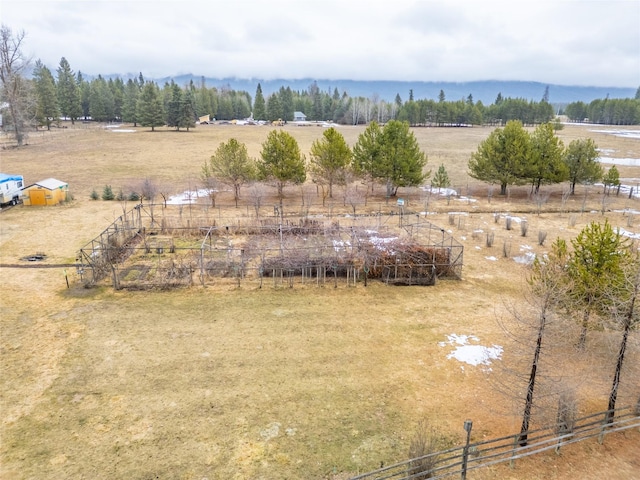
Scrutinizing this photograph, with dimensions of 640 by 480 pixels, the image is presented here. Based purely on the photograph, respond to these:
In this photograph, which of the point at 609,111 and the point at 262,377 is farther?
the point at 609,111

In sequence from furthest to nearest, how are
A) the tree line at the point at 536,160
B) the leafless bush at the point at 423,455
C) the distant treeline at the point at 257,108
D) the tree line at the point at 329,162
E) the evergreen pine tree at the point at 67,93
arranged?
the evergreen pine tree at the point at 67,93 < the distant treeline at the point at 257,108 < the tree line at the point at 536,160 < the tree line at the point at 329,162 < the leafless bush at the point at 423,455

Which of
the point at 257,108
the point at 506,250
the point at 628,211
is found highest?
the point at 257,108

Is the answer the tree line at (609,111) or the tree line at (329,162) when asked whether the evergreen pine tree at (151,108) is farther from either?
the tree line at (609,111)

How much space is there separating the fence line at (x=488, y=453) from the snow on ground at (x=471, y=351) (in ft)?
11.2

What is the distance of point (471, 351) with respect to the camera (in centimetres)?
1584

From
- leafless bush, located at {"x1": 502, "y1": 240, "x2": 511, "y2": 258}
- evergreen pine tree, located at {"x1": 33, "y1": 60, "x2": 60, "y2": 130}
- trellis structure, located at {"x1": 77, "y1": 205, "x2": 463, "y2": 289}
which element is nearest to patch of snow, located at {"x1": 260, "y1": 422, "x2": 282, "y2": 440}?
trellis structure, located at {"x1": 77, "y1": 205, "x2": 463, "y2": 289}

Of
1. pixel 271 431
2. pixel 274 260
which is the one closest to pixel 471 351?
pixel 271 431

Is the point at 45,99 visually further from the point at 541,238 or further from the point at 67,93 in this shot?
the point at 541,238

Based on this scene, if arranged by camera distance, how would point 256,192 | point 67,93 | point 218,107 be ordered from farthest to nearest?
point 218,107 → point 67,93 → point 256,192

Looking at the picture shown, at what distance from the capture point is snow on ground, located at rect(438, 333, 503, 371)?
15314 mm

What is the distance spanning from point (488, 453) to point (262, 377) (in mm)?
7117

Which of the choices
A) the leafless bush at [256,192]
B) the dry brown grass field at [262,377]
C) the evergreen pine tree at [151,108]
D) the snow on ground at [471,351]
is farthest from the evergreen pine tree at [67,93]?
the snow on ground at [471,351]

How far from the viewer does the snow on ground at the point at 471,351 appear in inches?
603

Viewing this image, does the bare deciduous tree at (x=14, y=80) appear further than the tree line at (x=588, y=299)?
Yes
